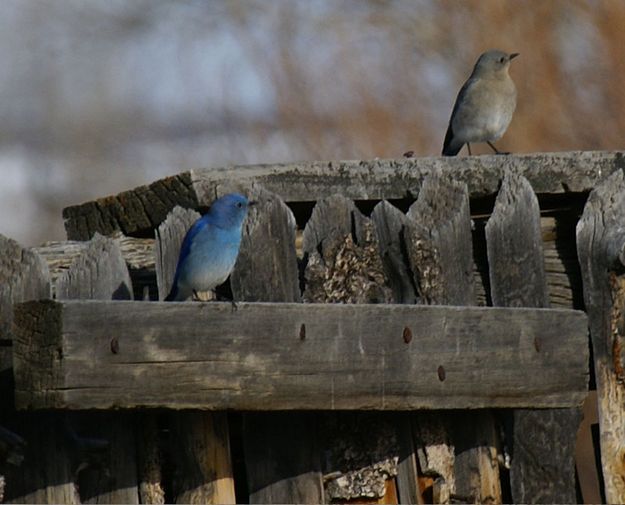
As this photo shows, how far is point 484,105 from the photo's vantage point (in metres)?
8.63

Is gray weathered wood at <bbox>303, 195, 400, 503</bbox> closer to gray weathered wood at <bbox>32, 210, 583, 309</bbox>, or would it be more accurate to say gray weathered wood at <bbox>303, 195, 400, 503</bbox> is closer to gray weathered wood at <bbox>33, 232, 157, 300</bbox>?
gray weathered wood at <bbox>32, 210, 583, 309</bbox>

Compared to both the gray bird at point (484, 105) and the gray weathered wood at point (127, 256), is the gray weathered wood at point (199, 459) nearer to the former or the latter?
the gray weathered wood at point (127, 256)

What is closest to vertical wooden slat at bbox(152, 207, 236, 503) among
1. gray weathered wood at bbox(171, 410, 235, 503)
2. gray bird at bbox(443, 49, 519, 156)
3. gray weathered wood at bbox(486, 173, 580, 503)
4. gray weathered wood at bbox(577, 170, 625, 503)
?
gray weathered wood at bbox(171, 410, 235, 503)

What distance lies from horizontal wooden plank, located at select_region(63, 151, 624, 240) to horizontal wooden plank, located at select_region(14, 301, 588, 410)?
447mm

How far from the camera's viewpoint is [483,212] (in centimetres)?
534

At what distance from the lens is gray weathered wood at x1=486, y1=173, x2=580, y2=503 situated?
4977 millimetres

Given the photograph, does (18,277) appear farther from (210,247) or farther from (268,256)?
(268,256)

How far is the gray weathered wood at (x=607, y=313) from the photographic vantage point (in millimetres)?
5035

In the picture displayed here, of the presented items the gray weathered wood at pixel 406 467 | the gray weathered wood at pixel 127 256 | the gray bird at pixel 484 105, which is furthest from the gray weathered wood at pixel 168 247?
the gray bird at pixel 484 105

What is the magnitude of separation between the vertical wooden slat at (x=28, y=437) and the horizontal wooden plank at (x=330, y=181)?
1.86ft

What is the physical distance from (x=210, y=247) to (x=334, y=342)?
420mm

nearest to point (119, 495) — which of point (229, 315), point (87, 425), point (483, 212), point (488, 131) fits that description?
point (87, 425)

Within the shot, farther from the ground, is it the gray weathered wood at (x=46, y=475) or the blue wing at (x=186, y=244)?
the blue wing at (x=186, y=244)

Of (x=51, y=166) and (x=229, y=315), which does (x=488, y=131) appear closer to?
(x=51, y=166)
